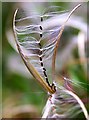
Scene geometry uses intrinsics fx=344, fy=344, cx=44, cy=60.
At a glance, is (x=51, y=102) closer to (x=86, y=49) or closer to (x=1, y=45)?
(x=86, y=49)

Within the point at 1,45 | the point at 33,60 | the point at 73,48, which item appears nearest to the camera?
the point at 33,60

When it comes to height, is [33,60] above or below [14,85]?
above

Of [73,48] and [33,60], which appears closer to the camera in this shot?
[33,60]

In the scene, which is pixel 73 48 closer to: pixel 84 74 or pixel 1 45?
pixel 84 74

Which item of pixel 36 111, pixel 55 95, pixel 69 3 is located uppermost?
pixel 69 3

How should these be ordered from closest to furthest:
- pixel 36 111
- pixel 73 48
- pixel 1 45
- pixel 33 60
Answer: pixel 33 60
pixel 36 111
pixel 73 48
pixel 1 45

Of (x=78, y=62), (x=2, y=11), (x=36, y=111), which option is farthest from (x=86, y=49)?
(x=2, y=11)
